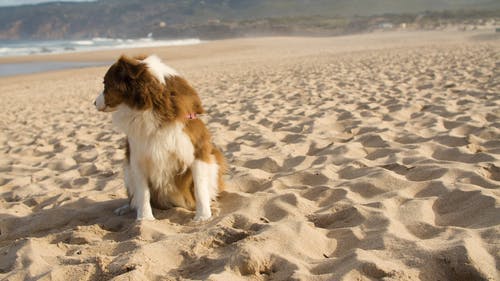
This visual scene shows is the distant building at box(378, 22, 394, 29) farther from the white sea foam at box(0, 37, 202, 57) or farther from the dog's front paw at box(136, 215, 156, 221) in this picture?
the dog's front paw at box(136, 215, 156, 221)

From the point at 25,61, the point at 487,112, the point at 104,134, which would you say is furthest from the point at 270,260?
the point at 25,61

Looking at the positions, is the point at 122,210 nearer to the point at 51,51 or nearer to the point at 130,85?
the point at 130,85

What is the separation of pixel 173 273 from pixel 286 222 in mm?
766

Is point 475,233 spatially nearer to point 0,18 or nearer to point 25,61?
point 25,61

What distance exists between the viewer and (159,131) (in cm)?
300

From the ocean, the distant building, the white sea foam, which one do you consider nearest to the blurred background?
the distant building

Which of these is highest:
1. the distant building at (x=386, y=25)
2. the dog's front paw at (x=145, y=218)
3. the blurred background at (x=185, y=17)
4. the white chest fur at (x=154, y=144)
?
the blurred background at (x=185, y=17)

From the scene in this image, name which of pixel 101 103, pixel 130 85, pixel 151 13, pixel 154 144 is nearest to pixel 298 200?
pixel 154 144

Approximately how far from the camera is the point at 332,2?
10462cm

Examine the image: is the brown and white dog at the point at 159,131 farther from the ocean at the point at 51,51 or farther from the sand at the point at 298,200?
the ocean at the point at 51,51

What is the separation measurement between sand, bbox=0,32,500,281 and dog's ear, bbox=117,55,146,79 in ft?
3.25

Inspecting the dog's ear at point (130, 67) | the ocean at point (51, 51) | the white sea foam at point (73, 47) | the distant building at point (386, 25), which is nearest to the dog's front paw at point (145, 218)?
the dog's ear at point (130, 67)

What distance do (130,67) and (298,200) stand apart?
145 cm

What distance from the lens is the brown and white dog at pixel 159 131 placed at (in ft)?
9.78
